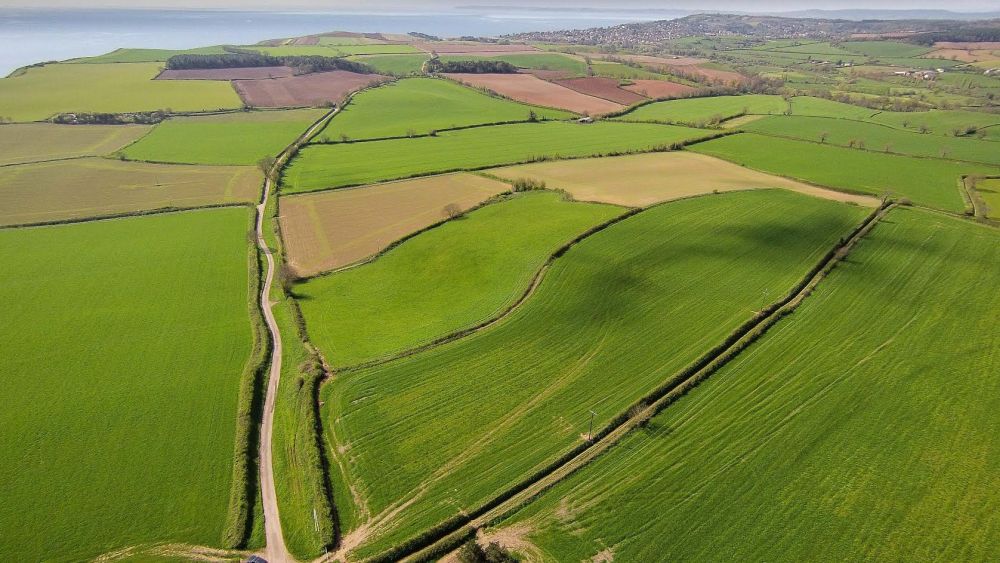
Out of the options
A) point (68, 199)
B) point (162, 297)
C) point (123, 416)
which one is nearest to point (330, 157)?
point (68, 199)

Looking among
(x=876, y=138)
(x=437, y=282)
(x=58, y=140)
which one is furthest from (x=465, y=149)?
(x=876, y=138)

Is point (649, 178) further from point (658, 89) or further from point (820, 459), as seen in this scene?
point (658, 89)

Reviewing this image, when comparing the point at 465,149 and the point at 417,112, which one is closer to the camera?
the point at 465,149

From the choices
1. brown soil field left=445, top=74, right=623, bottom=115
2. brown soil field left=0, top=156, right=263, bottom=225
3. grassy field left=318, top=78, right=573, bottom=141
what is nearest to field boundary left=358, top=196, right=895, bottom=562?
brown soil field left=0, top=156, right=263, bottom=225

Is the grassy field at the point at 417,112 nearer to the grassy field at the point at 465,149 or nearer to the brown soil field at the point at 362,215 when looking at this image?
the grassy field at the point at 465,149

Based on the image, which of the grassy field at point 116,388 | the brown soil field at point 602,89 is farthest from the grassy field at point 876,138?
the grassy field at point 116,388

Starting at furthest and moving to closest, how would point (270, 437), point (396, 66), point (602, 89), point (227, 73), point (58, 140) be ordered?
1. point (396, 66)
2. point (227, 73)
3. point (602, 89)
4. point (58, 140)
5. point (270, 437)

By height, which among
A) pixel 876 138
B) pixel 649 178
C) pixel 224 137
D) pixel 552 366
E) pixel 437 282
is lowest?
pixel 552 366

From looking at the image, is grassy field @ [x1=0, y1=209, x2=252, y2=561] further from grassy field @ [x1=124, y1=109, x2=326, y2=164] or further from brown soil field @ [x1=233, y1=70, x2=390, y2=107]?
brown soil field @ [x1=233, y1=70, x2=390, y2=107]
